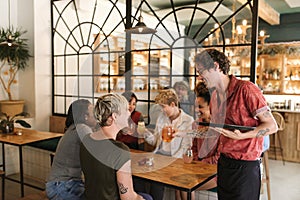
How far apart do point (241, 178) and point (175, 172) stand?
0.52 metres

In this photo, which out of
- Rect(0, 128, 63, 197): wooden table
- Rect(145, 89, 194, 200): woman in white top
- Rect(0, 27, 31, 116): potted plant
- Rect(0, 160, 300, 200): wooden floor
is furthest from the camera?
Rect(0, 27, 31, 116): potted plant

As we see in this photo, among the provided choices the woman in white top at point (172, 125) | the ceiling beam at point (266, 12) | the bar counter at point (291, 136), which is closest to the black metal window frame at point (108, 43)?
the ceiling beam at point (266, 12)

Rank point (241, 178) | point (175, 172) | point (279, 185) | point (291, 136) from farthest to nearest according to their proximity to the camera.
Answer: point (291, 136) → point (279, 185) → point (175, 172) → point (241, 178)

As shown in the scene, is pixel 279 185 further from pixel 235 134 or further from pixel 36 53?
pixel 36 53

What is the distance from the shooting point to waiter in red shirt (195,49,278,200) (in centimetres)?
173

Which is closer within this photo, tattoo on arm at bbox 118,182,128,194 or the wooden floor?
tattoo on arm at bbox 118,182,128,194

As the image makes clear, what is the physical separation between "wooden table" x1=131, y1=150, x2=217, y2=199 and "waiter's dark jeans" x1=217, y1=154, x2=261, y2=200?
Answer: 0.61ft

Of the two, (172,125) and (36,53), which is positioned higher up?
(36,53)

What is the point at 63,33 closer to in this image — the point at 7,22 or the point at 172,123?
the point at 7,22

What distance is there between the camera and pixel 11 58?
437 centimetres

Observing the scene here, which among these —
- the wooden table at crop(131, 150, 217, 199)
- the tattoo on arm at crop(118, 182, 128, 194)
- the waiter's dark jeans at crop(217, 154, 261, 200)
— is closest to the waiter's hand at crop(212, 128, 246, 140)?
the waiter's dark jeans at crop(217, 154, 261, 200)

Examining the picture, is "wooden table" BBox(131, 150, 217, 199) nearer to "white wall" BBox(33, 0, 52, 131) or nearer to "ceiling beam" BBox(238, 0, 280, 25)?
"white wall" BBox(33, 0, 52, 131)

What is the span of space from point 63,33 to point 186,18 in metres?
2.06

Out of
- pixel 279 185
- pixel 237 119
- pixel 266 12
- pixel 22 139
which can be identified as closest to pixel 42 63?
pixel 22 139
